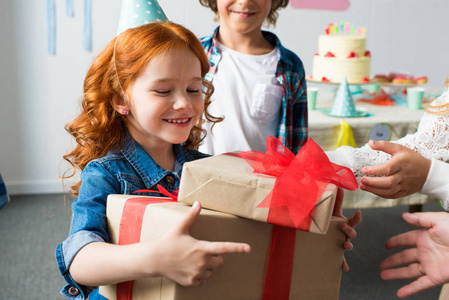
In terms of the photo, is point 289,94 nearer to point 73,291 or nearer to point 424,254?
point 424,254

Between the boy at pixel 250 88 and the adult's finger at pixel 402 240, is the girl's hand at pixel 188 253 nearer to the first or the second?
the adult's finger at pixel 402 240

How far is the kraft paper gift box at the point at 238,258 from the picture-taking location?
70 cm

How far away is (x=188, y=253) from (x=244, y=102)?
1.19 metres

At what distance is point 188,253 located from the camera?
26.6 inches

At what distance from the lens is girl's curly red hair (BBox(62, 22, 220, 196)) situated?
3.16 ft

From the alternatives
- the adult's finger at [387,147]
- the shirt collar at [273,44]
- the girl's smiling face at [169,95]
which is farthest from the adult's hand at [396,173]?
the shirt collar at [273,44]

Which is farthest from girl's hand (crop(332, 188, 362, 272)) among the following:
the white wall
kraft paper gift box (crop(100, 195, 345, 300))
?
the white wall

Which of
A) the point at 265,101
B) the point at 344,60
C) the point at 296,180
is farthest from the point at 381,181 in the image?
the point at 344,60

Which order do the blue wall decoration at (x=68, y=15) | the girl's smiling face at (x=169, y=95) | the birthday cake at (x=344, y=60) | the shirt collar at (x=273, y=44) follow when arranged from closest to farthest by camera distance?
the girl's smiling face at (x=169, y=95), the shirt collar at (x=273, y=44), the birthday cake at (x=344, y=60), the blue wall decoration at (x=68, y=15)

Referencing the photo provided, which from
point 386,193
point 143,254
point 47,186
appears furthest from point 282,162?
point 47,186

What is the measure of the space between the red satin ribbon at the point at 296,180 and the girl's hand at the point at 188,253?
3.1 inches

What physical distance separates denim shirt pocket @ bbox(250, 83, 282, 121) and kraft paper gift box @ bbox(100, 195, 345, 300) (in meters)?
1.06

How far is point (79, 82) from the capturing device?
10.8 feet

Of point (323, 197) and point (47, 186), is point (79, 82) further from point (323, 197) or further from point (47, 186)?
point (323, 197)
